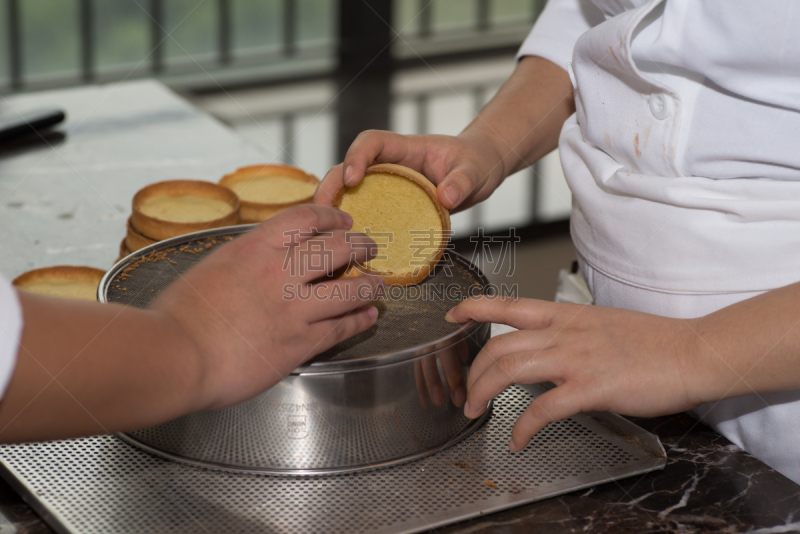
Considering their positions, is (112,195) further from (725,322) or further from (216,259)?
(725,322)

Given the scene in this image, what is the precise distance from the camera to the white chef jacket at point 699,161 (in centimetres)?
76

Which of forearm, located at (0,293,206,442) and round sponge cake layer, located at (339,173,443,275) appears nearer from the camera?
forearm, located at (0,293,206,442)

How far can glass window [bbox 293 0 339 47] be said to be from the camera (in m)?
4.57

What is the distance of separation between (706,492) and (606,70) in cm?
47

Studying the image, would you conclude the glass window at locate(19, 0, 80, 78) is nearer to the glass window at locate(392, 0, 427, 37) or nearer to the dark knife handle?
the glass window at locate(392, 0, 427, 37)

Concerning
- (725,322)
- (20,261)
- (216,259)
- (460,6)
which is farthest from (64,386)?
(460,6)

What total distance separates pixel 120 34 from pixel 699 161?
4.31 meters

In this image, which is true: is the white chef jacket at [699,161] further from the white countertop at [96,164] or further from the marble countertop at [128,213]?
the white countertop at [96,164]

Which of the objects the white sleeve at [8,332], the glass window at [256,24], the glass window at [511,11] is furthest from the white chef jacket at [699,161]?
the glass window at [511,11]

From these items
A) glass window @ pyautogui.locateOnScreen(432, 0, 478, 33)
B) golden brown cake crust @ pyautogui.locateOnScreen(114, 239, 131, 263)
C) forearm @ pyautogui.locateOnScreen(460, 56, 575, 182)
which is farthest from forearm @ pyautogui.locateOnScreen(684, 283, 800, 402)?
glass window @ pyautogui.locateOnScreen(432, 0, 478, 33)

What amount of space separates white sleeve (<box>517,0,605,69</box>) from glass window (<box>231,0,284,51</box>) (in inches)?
138

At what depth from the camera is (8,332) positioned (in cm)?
53

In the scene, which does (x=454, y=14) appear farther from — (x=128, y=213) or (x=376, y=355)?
(x=376, y=355)

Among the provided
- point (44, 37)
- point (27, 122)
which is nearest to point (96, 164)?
point (27, 122)
